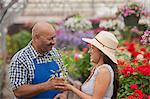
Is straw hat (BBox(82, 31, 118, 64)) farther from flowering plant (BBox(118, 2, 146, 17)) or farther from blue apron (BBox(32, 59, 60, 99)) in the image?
flowering plant (BBox(118, 2, 146, 17))

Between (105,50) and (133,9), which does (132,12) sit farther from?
(105,50)

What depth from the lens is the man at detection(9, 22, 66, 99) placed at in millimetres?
4854

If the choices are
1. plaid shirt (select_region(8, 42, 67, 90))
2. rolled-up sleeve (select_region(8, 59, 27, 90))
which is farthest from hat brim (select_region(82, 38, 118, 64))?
rolled-up sleeve (select_region(8, 59, 27, 90))

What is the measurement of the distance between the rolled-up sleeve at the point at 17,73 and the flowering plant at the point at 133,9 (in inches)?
203

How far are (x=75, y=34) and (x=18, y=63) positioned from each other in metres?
6.97

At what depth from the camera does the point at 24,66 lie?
4.89 meters

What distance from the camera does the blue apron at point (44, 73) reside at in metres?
4.96

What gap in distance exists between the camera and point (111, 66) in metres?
4.84

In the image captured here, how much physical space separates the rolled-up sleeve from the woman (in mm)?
395

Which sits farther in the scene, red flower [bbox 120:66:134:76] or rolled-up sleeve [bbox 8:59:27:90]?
red flower [bbox 120:66:134:76]

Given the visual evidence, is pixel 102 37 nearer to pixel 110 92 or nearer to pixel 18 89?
pixel 110 92

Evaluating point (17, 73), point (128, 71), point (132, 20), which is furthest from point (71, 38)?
point (17, 73)

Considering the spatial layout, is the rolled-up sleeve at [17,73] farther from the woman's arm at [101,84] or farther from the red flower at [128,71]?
the red flower at [128,71]

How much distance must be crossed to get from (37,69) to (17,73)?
0.20 m
